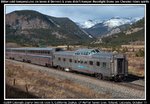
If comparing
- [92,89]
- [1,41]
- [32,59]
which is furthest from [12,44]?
[1,41]

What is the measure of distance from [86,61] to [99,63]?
116 inches

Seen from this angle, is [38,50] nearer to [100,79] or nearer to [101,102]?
[100,79]

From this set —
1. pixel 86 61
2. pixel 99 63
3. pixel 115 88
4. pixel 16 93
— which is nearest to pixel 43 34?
pixel 86 61

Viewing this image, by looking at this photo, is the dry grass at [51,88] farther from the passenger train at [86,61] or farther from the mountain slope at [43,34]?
the mountain slope at [43,34]

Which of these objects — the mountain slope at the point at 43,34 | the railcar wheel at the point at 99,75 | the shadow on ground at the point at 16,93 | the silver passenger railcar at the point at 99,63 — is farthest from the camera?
the mountain slope at the point at 43,34

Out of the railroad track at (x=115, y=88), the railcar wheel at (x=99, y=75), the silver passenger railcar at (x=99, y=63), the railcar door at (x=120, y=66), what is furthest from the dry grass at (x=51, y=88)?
the railcar door at (x=120, y=66)

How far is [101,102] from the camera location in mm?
17859

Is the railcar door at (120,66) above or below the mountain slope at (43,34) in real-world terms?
below

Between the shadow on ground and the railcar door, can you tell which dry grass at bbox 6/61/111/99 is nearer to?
the shadow on ground

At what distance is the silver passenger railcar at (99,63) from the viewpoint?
92.4 ft

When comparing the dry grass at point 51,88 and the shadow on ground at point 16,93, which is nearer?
the shadow on ground at point 16,93

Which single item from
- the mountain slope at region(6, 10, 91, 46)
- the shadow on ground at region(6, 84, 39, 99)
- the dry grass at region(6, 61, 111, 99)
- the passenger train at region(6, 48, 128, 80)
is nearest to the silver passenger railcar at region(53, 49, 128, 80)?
the passenger train at region(6, 48, 128, 80)

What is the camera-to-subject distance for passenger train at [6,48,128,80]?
92.6 feet

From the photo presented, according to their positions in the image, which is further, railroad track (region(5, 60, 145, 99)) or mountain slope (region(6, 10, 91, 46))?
mountain slope (region(6, 10, 91, 46))
